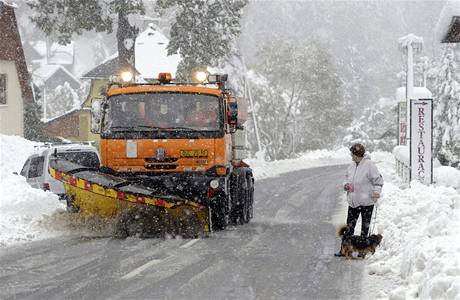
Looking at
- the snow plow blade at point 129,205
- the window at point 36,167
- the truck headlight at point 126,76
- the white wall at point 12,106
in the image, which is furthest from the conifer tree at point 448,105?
the snow plow blade at point 129,205

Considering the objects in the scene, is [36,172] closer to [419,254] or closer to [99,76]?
[419,254]

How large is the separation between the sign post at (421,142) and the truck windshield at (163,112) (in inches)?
270

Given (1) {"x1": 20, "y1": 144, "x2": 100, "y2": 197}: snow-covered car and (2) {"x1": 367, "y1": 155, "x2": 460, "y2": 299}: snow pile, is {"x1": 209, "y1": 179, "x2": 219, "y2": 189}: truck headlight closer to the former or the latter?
(2) {"x1": 367, "y1": 155, "x2": 460, "y2": 299}: snow pile

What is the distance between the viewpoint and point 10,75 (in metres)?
39.6

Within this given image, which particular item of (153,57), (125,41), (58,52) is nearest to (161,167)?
(125,41)

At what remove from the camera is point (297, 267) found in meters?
10.8

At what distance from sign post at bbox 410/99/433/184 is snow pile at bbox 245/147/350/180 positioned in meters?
16.0

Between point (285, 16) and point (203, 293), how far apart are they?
5402 inches

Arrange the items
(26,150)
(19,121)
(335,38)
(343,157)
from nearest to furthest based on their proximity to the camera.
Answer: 1. (26,150)
2. (19,121)
3. (343,157)
4. (335,38)

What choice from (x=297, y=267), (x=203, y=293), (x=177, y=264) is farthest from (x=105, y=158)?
(x=203, y=293)

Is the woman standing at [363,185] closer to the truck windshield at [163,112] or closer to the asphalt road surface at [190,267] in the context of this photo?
the asphalt road surface at [190,267]

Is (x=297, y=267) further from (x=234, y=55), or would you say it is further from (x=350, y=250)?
(x=234, y=55)

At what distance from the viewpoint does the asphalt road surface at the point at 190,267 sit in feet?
29.6

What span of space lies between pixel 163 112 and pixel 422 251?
271 inches
